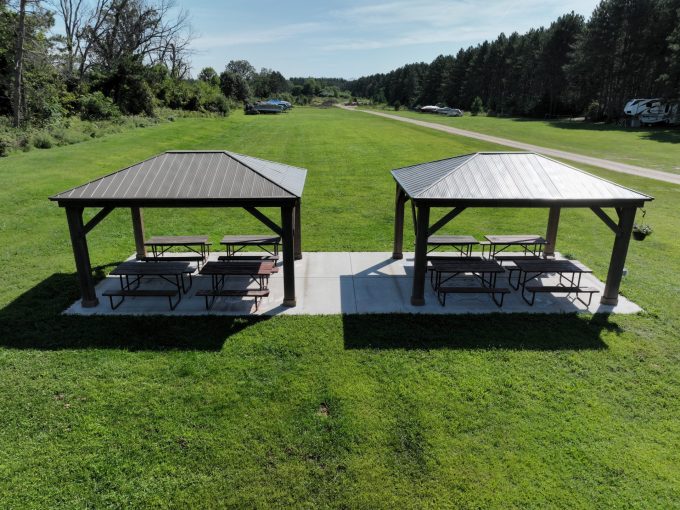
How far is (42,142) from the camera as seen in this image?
26.2 meters

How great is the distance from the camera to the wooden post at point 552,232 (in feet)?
40.7

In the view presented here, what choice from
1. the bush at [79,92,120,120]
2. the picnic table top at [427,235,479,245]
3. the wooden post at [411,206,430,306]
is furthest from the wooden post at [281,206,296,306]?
the bush at [79,92,120,120]

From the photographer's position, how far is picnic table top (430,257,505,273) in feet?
33.1

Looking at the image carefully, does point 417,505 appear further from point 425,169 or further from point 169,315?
point 425,169

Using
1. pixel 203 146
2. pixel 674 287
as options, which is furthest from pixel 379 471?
pixel 203 146

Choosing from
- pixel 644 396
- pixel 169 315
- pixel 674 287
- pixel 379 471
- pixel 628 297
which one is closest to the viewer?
pixel 379 471

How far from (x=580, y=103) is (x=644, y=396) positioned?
237 feet

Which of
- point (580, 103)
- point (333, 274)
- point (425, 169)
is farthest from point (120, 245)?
point (580, 103)

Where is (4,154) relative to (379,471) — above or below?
above

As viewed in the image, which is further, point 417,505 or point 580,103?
point 580,103

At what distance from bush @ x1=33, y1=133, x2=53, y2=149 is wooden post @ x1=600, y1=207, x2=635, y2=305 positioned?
29.3 meters

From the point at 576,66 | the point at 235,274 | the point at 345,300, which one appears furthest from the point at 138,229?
the point at 576,66

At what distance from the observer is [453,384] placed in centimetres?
719

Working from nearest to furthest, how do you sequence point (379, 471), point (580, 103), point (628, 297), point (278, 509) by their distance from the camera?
point (278, 509) → point (379, 471) → point (628, 297) → point (580, 103)
